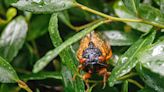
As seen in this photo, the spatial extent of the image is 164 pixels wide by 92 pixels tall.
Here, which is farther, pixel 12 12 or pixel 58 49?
pixel 12 12

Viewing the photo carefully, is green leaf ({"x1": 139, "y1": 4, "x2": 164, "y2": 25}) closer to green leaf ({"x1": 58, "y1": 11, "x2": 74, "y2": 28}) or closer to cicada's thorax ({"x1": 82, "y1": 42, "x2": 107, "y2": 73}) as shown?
cicada's thorax ({"x1": 82, "y1": 42, "x2": 107, "y2": 73})

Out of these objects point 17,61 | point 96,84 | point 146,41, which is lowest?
point 17,61

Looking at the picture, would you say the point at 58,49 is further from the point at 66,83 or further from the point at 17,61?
the point at 17,61

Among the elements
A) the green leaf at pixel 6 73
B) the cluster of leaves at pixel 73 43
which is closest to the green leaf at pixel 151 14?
the cluster of leaves at pixel 73 43

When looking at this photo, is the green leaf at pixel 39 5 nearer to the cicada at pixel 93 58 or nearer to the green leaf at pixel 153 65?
the cicada at pixel 93 58

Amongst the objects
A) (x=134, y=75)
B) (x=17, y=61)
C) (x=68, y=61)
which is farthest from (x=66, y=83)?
(x=17, y=61)

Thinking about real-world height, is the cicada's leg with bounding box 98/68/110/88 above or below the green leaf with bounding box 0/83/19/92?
above

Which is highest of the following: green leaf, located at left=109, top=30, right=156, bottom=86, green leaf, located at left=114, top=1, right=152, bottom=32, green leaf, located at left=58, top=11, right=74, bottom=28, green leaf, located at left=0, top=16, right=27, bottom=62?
green leaf, located at left=109, top=30, right=156, bottom=86

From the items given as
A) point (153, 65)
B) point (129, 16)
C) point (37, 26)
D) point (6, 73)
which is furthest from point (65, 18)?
point (153, 65)

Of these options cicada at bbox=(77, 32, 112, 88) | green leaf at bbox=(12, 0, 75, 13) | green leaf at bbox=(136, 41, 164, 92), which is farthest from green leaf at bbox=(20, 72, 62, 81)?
green leaf at bbox=(136, 41, 164, 92)
